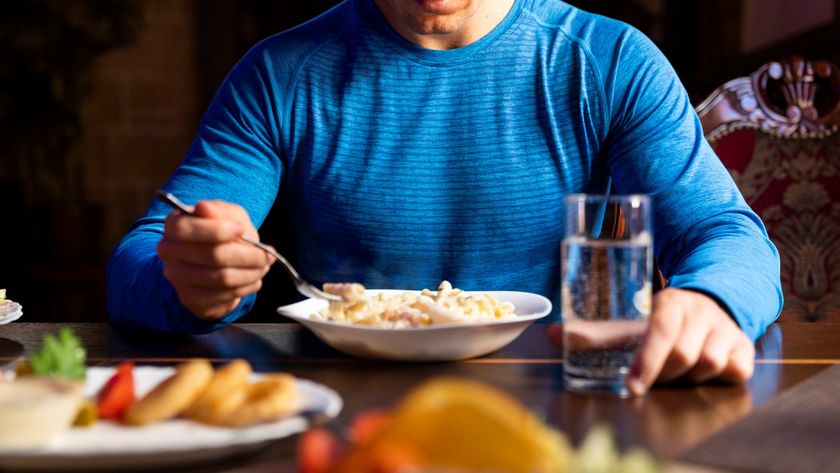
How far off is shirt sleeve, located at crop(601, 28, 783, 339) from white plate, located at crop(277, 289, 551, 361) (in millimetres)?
210

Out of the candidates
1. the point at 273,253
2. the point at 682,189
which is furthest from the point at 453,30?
the point at 273,253

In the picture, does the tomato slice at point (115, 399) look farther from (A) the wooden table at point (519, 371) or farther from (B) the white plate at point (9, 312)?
(B) the white plate at point (9, 312)

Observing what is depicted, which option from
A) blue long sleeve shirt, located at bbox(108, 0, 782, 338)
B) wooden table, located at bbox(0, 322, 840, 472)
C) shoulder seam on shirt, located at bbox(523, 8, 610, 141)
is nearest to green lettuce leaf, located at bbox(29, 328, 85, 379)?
wooden table, located at bbox(0, 322, 840, 472)

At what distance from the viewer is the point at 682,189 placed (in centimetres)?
143

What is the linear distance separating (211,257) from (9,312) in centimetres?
39

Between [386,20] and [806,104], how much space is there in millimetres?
845

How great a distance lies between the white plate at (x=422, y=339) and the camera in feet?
3.17

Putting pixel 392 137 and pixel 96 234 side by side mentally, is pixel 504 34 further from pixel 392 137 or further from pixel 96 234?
pixel 96 234

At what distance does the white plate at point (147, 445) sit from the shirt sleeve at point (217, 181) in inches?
18.7

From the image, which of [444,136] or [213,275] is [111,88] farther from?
[213,275]

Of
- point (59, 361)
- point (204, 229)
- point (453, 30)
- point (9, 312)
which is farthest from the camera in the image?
point (453, 30)

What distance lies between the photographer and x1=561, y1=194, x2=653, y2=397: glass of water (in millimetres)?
866

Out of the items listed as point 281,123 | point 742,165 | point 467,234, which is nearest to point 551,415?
point 467,234

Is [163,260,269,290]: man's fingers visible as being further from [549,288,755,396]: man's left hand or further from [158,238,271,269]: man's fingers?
[549,288,755,396]: man's left hand
